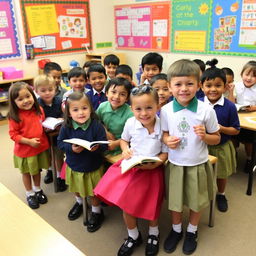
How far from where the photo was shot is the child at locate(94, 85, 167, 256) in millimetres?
1610

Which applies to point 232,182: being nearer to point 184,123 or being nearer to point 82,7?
point 184,123

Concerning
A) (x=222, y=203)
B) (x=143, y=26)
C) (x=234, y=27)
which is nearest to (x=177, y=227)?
(x=222, y=203)

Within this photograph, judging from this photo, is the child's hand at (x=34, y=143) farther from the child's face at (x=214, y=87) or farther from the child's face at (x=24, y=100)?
the child's face at (x=214, y=87)

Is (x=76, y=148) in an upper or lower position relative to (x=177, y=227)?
upper

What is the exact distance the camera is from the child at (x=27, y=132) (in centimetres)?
215

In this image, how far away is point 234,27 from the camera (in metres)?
3.98

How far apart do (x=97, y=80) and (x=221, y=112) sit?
3.70 ft

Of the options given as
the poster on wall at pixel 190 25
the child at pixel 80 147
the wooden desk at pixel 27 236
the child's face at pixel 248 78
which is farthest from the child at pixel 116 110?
the poster on wall at pixel 190 25

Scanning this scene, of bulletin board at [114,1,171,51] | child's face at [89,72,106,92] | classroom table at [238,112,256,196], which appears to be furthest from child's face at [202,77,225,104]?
bulletin board at [114,1,171,51]

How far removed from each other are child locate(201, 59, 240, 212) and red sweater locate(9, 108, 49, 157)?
54.1 inches

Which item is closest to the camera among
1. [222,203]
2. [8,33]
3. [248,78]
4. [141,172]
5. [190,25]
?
[141,172]

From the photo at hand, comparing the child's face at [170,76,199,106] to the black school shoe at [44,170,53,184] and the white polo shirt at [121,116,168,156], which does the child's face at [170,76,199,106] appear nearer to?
the white polo shirt at [121,116,168,156]

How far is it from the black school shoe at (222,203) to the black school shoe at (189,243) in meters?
0.53

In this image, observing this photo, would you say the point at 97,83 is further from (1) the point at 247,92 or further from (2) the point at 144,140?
(1) the point at 247,92
